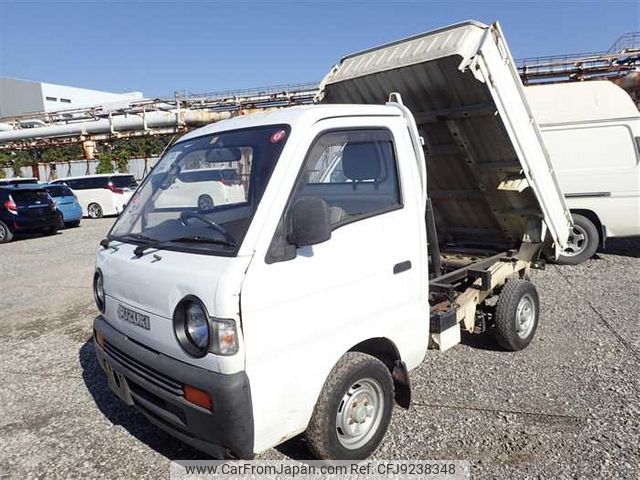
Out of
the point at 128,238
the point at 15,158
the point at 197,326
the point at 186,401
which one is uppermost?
the point at 15,158

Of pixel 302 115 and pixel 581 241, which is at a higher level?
pixel 302 115

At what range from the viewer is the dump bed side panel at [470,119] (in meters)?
3.72

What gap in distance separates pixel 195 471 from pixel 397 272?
180 cm

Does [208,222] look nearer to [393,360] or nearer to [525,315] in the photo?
[393,360]

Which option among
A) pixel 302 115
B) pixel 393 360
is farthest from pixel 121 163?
pixel 393 360

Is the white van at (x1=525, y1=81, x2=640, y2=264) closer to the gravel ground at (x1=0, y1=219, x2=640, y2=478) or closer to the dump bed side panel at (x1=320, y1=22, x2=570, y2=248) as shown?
the gravel ground at (x1=0, y1=219, x2=640, y2=478)

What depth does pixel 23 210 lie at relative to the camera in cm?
1346

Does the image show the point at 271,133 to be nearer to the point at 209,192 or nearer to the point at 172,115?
the point at 209,192

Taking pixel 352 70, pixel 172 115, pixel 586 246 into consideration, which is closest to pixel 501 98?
pixel 352 70

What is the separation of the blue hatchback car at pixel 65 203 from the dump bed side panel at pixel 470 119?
14096mm

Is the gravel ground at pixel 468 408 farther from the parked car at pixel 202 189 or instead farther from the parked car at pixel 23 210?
the parked car at pixel 23 210

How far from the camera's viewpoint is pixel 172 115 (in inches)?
944

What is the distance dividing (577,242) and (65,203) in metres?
15.6

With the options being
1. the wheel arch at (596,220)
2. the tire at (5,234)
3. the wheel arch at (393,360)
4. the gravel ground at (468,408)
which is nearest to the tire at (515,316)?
the gravel ground at (468,408)
